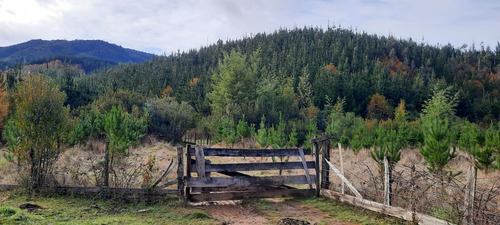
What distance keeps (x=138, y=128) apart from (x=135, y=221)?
A: 14791 millimetres

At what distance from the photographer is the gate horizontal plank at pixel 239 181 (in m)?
8.29

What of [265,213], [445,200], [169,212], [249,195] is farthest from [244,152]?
[445,200]

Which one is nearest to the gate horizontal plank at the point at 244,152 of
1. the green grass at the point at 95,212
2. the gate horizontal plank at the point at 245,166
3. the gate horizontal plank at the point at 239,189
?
the gate horizontal plank at the point at 245,166

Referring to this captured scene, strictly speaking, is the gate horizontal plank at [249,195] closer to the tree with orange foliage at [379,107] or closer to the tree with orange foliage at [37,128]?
the tree with orange foliage at [37,128]

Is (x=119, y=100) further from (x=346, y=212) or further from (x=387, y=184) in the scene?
(x=387, y=184)

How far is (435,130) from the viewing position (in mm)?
14320

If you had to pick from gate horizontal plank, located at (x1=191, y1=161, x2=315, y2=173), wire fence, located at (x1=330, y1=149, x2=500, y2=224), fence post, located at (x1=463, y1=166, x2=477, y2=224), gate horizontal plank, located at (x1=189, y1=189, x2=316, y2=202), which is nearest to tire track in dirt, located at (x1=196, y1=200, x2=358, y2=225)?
gate horizontal plank, located at (x1=189, y1=189, x2=316, y2=202)

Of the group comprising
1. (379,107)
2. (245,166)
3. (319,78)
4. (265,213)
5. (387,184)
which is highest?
(319,78)

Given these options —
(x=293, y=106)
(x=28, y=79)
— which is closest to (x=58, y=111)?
(x=28, y=79)

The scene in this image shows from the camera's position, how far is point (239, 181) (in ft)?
28.6

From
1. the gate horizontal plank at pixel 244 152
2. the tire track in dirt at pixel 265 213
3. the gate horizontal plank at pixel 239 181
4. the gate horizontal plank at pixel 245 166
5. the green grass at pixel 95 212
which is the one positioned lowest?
the tire track in dirt at pixel 265 213

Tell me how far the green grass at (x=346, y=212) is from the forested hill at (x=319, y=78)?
2952 cm

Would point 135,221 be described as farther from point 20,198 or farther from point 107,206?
point 20,198

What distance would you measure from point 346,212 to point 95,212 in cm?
563
